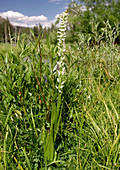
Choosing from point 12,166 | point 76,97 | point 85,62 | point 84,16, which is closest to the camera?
point 12,166

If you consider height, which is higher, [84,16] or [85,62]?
[84,16]

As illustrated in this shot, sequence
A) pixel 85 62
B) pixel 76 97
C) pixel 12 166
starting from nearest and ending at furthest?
1. pixel 12 166
2. pixel 76 97
3. pixel 85 62

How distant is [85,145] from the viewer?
3.66 feet

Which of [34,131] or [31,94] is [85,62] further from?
[34,131]

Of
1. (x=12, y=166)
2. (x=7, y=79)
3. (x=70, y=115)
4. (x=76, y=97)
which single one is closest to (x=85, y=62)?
(x=76, y=97)

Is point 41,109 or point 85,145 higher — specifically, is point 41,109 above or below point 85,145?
above

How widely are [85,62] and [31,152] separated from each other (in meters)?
1.57

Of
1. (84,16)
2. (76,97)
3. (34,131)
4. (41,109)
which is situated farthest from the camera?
(84,16)

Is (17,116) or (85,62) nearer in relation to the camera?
(17,116)

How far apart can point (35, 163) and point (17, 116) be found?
15.0 inches

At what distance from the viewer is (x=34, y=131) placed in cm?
126

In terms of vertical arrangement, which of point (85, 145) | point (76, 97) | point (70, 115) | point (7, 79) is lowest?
point (85, 145)

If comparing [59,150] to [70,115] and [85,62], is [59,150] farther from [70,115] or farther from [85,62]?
[85,62]

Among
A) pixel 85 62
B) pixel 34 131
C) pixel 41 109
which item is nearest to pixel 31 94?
pixel 41 109
